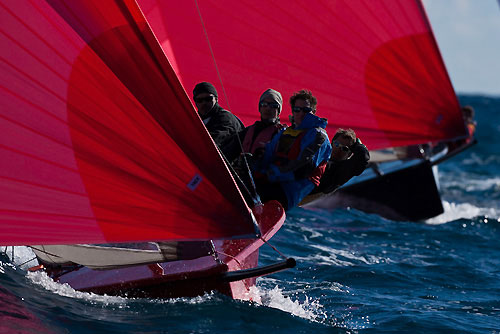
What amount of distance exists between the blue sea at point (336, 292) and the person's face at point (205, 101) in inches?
A: 49.2

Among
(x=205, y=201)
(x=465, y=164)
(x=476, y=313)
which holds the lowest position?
(x=465, y=164)

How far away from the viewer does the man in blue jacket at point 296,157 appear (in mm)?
4977

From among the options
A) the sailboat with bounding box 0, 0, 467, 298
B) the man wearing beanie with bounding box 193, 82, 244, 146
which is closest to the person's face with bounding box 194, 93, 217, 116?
the man wearing beanie with bounding box 193, 82, 244, 146

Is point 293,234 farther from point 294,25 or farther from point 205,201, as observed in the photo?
point 205,201

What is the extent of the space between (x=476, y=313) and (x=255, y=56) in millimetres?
3755

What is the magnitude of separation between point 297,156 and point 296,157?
0.01 m

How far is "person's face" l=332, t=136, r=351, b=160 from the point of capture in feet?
18.6

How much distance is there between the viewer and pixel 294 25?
8.39 m

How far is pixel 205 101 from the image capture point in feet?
17.6

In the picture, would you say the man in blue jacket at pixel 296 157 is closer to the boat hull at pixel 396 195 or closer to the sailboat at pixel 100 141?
the sailboat at pixel 100 141

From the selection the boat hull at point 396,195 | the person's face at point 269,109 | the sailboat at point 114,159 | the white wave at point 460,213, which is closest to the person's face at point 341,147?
the person's face at point 269,109

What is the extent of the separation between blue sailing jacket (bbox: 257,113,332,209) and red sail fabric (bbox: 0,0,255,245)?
0.81m

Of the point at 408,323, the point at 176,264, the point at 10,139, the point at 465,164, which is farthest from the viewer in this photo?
the point at 465,164

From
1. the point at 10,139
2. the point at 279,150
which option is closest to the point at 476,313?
the point at 279,150
